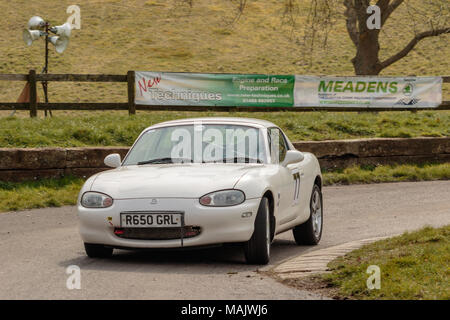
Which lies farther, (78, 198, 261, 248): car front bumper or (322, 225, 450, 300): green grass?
(78, 198, 261, 248): car front bumper

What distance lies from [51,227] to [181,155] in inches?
128

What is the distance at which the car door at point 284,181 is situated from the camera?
8750 mm

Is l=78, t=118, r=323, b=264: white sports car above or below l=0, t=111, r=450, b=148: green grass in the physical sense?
above

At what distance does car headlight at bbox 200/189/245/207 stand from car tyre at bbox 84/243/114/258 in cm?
122

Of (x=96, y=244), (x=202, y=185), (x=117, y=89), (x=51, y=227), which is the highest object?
(x=202, y=185)

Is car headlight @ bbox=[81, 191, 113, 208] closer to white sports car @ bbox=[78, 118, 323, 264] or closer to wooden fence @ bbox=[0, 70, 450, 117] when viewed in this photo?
white sports car @ bbox=[78, 118, 323, 264]

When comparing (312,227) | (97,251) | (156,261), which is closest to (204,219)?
(156,261)

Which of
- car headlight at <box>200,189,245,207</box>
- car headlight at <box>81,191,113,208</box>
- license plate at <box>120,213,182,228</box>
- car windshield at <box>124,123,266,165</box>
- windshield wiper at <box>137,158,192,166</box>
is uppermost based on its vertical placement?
car windshield at <box>124,123,266,165</box>

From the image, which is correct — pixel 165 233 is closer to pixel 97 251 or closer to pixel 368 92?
pixel 97 251

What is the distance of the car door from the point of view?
875 centimetres

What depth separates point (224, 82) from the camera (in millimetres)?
22438

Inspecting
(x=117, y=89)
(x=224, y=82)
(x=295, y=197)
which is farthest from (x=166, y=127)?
(x=117, y=89)

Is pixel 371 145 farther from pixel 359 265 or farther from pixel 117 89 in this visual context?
pixel 117 89

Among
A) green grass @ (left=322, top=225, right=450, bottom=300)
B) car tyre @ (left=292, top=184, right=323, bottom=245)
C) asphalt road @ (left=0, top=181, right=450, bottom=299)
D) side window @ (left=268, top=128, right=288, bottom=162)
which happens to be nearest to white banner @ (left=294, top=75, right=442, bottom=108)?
asphalt road @ (left=0, top=181, right=450, bottom=299)
